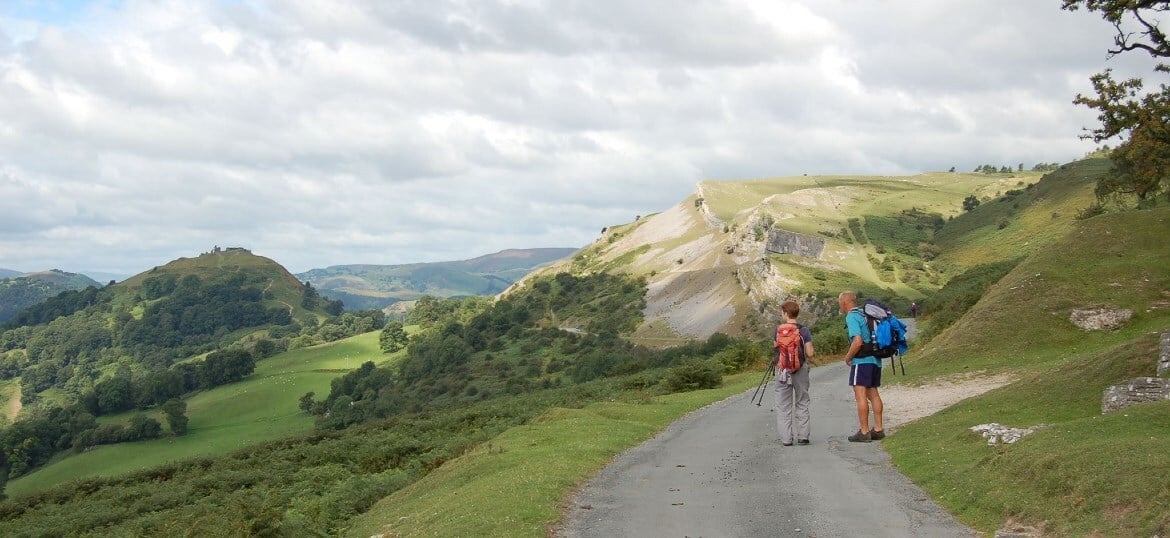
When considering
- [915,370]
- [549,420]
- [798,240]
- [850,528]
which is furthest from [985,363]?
[798,240]

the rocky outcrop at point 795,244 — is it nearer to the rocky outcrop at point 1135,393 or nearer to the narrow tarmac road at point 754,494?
the narrow tarmac road at point 754,494

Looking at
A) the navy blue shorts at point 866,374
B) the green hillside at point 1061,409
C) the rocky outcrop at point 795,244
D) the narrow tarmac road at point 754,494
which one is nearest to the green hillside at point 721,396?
the green hillside at point 1061,409

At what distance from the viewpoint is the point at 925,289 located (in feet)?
380

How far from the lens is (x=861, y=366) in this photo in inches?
651

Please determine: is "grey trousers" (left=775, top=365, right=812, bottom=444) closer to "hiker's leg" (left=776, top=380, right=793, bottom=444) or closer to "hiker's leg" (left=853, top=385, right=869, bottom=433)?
"hiker's leg" (left=776, top=380, right=793, bottom=444)

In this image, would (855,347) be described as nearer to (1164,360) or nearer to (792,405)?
(792,405)

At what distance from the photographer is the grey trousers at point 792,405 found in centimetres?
1695

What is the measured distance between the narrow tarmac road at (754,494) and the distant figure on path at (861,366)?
546mm

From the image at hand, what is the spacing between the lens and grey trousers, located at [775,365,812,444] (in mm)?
16953

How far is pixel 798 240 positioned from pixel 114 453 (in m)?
115

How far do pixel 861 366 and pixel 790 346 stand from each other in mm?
1456

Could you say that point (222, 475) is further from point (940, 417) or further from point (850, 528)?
point (850, 528)

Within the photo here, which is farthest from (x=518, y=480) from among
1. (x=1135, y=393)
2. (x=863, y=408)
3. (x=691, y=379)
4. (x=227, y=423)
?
(x=227, y=423)

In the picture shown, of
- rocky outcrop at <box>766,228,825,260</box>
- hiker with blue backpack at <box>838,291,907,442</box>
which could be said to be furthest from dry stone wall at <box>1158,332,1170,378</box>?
rocky outcrop at <box>766,228,825,260</box>
